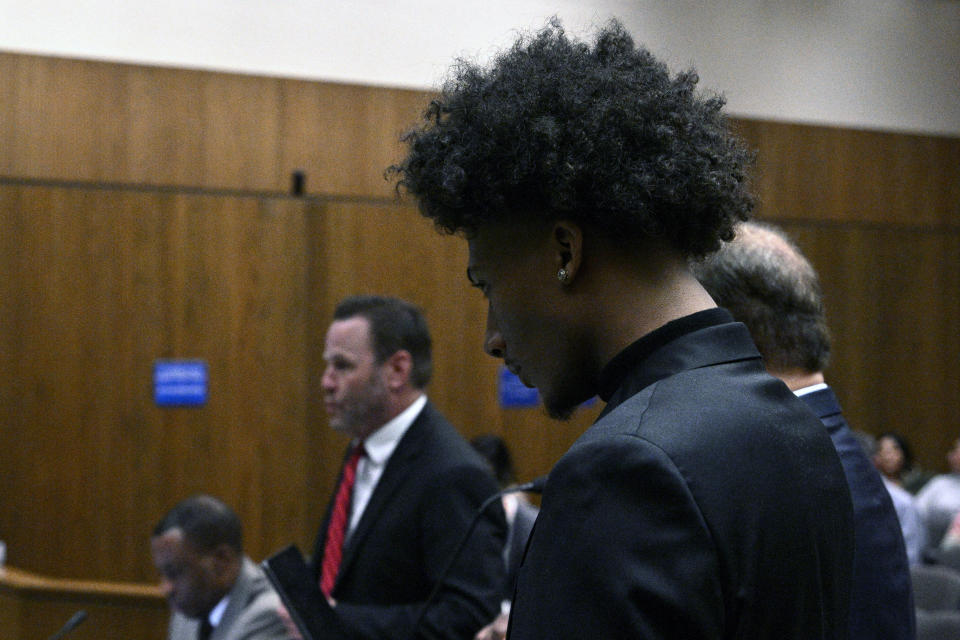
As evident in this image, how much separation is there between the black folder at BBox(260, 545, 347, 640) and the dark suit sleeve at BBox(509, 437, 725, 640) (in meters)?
1.49

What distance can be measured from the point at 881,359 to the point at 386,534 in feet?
22.3

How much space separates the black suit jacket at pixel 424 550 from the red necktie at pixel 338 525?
0.06 m

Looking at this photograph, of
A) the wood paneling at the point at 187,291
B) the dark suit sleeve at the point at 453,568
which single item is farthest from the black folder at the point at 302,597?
the wood paneling at the point at 187,291

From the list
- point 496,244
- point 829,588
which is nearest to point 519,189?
point 496,244

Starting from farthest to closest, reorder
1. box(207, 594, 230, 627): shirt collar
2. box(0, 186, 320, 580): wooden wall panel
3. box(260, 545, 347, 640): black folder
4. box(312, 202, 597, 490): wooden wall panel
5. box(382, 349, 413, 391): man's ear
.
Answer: box(312, 202, 597, 490): wooden wall panel, box(0, 186, 320, 580): wooden wall panel, box(207, 594, 230, 627): shirt collar, box(382, 349, 413, 391): man's ear, box(260, 545, 347, 640): black folder

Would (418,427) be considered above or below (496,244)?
Result: below

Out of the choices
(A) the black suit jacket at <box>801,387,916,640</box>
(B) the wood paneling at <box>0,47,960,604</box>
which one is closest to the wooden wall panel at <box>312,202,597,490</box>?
(B) the wood paneling at <box>0,47,960,604</box>

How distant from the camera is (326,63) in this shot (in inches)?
281

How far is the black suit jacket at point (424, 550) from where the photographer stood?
8.42 ft

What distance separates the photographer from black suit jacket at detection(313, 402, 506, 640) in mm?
2566

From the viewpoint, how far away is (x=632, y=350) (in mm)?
1087

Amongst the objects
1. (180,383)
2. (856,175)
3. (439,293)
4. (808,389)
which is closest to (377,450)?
(808,389)

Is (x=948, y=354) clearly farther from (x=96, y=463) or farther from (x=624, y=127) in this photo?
(x=624, y=127)

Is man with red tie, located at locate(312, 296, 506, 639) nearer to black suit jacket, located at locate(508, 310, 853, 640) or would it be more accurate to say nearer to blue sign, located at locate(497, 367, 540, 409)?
black suit jacket, located at locate(508, 310, 853, 640)
